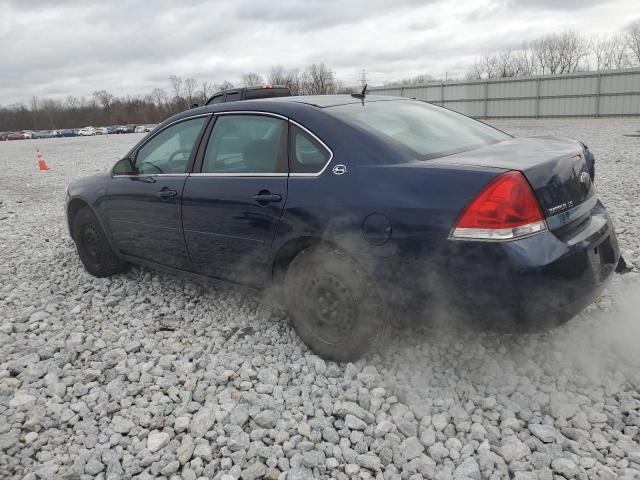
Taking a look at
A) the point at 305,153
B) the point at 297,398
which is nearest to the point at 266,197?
the point at 305,153

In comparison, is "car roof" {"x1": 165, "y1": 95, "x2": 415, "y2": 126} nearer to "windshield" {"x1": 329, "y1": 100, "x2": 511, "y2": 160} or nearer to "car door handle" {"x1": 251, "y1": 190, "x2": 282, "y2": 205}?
"windshield" {"x1": 329, "y1": 100, "x2": 511, "y2": 160}

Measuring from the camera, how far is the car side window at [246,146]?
3.24 m

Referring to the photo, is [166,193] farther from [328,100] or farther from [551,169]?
[551,169]

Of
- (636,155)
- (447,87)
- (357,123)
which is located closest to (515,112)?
(447,87)

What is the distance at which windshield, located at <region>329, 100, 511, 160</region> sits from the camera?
2.98 metres

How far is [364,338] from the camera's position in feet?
9.68

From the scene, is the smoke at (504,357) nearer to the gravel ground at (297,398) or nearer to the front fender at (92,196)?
the gravel ground at (297,398)

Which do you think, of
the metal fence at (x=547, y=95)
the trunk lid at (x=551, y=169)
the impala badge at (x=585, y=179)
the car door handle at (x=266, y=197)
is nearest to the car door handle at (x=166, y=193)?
the car door handle at (x=266, y=197)

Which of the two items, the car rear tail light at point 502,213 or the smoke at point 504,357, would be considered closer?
the car rear tail light at point 502,213

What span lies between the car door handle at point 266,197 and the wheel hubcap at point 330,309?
1.73ft

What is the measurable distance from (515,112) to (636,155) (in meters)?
19.4

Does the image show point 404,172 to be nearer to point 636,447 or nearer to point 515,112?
point 636,447

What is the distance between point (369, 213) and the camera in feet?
8.81

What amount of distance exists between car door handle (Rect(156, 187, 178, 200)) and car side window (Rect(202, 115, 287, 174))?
309mm
